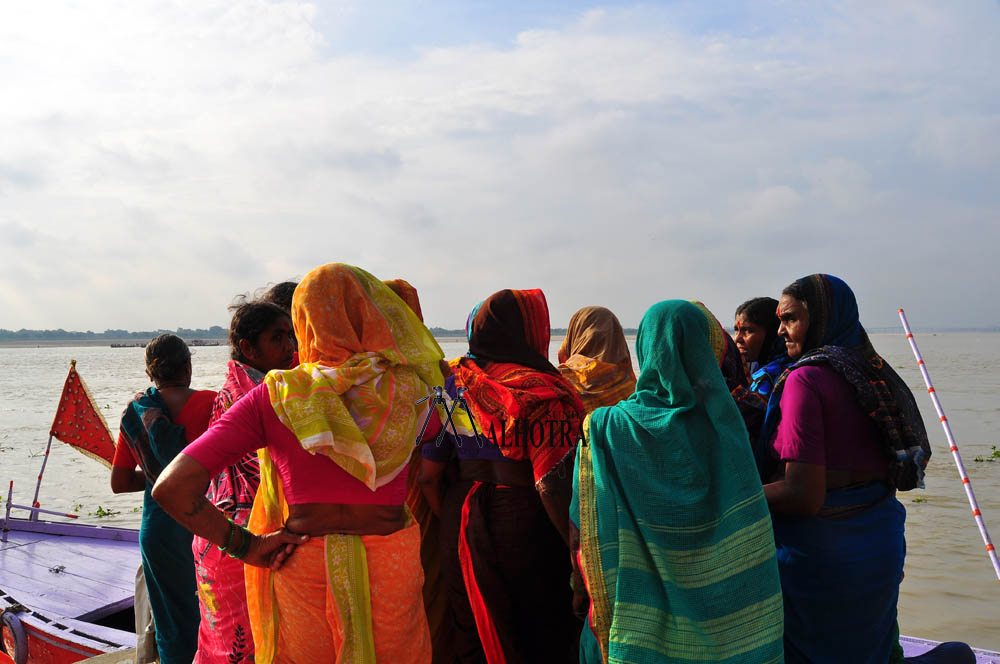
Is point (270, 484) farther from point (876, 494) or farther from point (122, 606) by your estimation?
point (122, 606)

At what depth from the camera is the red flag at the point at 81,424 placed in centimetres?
619

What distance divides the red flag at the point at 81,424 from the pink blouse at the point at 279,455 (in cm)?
497

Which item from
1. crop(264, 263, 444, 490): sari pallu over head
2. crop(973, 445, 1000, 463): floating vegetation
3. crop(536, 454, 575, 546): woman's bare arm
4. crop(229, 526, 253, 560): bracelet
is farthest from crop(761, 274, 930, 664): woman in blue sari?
crop(973, 445, 1000, 463): floating vegetation

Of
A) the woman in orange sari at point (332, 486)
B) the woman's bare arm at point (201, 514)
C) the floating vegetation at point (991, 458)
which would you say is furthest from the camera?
the floating vegetation at point (991, 458)

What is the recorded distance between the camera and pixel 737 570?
204 cm

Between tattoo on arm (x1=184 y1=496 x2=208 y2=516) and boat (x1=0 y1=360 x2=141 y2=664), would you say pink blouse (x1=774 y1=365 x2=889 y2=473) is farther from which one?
boat (x1=0 y1=360 x2=141 y2=664)

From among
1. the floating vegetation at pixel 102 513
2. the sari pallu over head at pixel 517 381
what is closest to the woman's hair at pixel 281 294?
the sari pallu over head at pixel 517 381

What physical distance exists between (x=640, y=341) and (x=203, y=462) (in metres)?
1.39

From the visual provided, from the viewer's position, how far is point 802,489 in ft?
7.86

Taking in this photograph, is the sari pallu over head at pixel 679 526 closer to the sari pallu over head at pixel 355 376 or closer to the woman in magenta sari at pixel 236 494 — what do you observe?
the sari pallu over head at pixel 355 376

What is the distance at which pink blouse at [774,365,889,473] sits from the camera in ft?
7.95

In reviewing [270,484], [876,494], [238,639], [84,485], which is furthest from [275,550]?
[84,485]

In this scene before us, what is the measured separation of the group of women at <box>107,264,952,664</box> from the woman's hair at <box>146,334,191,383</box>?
15 mm

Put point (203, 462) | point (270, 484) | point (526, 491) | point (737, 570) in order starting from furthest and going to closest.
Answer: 1. point (526, 491)
2. point (270, 484)
3. point (737, 570)
4. point (203, 462)
